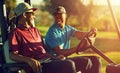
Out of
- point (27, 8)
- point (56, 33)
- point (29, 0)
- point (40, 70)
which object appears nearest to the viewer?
point (40, 70)

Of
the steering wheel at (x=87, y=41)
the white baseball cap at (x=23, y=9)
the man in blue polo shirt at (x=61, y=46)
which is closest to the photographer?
the white baseball cap at (x=23, y=9)

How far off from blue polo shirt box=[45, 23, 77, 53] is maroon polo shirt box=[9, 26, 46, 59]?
181mm

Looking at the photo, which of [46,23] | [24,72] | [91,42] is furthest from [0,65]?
[46,23]

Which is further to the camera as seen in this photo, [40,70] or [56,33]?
[56,33]

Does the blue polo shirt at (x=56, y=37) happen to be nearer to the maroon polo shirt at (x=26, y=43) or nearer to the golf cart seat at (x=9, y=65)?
the maroon polo shirt at (x=26, y=43)

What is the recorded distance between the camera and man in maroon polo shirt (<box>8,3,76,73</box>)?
4.88 meters

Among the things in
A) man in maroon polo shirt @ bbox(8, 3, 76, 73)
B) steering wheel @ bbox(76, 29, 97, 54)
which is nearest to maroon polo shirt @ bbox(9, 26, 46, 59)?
man in maroon polo shirt @ bbox(8, 3, 76, 73)

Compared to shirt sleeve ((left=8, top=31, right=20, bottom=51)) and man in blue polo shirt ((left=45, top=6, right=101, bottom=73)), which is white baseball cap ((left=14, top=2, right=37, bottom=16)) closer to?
shirt sleeve ((left=8, top=31, right=20, bottom=51))

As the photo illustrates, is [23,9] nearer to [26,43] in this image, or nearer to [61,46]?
[26,43]

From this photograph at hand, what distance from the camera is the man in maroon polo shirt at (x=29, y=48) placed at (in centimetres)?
488

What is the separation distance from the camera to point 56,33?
542 centimetres

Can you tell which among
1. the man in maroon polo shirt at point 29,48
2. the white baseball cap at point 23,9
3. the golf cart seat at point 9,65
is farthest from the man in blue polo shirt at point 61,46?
the golf cart seat at point 9,65

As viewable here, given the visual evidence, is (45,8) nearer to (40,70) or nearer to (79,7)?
(79,7)

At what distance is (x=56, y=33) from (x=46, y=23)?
55.8 m
